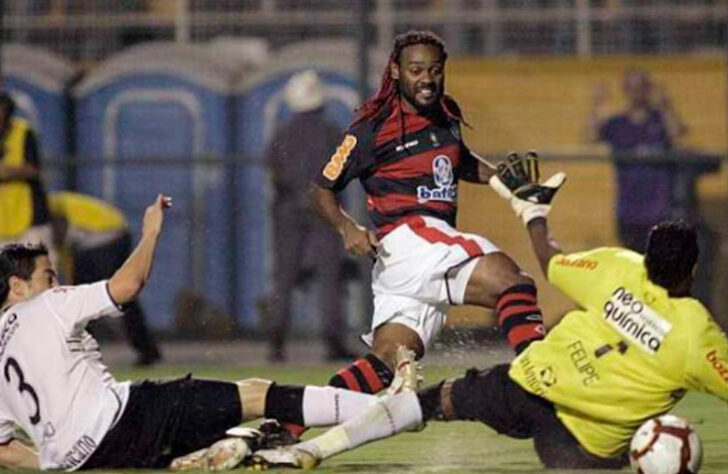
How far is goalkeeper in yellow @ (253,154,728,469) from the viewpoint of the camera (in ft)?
28.7

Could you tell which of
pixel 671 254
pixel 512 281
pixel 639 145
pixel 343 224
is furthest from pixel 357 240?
pixel 639 145

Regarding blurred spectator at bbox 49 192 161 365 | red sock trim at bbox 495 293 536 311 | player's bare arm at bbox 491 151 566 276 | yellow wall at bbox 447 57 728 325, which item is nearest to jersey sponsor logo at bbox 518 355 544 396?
player's bare arm at bbox 491 151 566 276

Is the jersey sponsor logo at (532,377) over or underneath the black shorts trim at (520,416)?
over

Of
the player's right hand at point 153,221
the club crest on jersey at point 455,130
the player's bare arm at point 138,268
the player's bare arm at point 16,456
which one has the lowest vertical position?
the player's bare arm at point 16,456

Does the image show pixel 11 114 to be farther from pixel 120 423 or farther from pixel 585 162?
pixel 120 423

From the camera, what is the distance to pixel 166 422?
949 centimetres

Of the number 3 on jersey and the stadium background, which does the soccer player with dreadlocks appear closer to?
the number 3 on jersey

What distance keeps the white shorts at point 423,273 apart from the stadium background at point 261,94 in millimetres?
5894

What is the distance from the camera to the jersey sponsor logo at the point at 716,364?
863cm

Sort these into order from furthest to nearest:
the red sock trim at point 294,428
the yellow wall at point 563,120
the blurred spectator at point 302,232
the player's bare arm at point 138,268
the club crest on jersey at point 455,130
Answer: the yellow wall at point 563,120, the blurred spectator at point 302,232, the club crest on jersey at point 455,130, the red sock trim at point 294,428, the player's bare arm at point 138,268

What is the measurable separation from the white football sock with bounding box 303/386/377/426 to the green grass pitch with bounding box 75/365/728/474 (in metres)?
0.20

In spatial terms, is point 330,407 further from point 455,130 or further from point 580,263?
point 455,130

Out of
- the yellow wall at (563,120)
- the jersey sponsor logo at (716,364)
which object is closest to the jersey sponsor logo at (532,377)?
the jersey sponsor logo at (716,364)

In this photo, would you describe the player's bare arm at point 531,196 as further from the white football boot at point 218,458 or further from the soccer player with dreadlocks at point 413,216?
the white football boot at point 218,458
